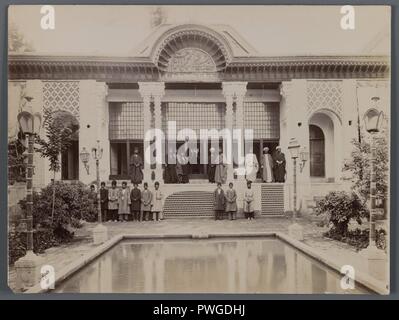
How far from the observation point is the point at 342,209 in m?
4.35

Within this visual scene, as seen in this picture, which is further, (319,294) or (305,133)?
(305,133)

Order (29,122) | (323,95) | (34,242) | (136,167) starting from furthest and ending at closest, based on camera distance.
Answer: (323,95) → (136,167) → (34,242) → (29,122)

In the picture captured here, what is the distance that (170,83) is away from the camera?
14.6 feet

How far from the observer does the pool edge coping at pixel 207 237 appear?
4.18 meters

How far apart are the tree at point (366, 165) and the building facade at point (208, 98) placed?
8cm

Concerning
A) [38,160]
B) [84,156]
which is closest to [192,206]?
[84,156]

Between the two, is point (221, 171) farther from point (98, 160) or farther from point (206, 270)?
point (98, 160)

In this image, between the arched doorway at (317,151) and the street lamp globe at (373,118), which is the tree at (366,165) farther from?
the arched doorway at (317,151)

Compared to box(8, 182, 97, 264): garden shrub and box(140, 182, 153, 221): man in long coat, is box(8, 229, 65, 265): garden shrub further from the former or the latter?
box(140, 182, 153, 221): man in long coat

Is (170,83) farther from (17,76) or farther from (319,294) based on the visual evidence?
(319,294)

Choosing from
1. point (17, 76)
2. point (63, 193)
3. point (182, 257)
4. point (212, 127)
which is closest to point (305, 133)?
point (212, 127)

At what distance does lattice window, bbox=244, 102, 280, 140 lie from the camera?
436 cm

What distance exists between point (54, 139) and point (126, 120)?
0.67m

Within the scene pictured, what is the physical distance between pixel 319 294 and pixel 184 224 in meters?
1.36
